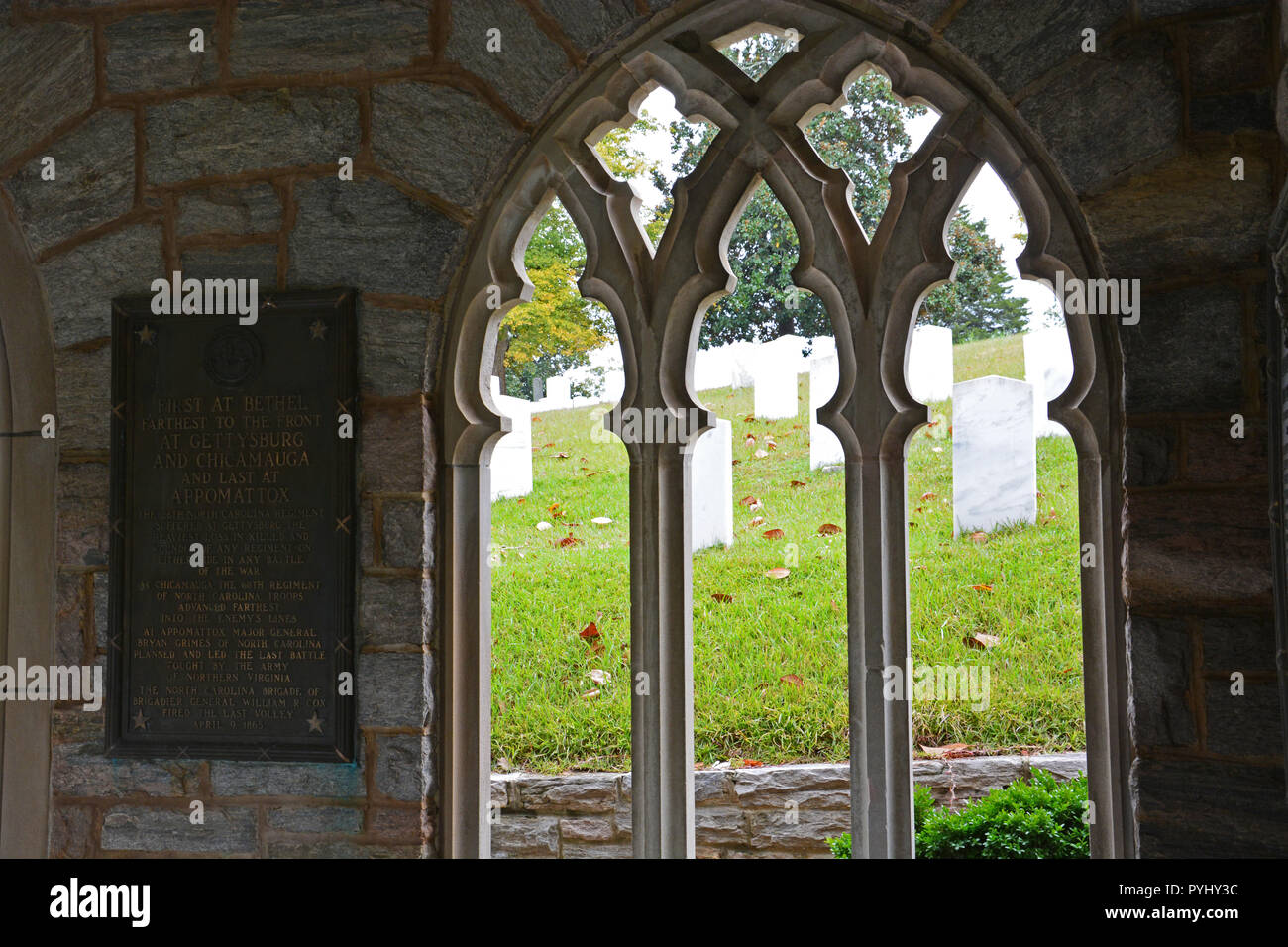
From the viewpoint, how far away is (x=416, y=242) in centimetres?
248

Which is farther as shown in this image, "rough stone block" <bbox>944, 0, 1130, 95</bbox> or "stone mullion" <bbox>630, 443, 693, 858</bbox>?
"stone mullion" <bbox>630, 443, 693, 858</bbox>

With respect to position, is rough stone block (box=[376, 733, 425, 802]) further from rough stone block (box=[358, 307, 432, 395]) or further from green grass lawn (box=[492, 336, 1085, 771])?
green grass lawn (box=[492, 336, 1085, 771])

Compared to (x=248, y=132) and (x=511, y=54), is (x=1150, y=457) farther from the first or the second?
(x=248, y=132)

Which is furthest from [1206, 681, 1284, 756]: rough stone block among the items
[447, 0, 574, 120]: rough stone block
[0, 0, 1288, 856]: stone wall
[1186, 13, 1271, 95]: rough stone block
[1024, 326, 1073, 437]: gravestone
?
[1024, 326, 1073, 437]: gravestone

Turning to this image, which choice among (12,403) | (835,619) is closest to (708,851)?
(835,619)

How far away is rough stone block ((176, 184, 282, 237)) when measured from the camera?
2541mm

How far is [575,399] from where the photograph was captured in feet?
29.1

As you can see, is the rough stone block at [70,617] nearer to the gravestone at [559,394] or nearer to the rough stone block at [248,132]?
the rough stone block at [248,132]

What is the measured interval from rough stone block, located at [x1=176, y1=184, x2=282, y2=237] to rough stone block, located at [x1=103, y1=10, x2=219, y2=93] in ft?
0.96

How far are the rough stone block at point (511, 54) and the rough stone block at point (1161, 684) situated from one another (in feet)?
5.84

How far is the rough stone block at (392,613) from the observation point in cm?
241

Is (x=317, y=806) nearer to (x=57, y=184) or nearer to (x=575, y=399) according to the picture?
(x=57, y=184)

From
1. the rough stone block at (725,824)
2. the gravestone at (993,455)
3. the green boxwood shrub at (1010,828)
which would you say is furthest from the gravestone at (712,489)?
the green boxwood shrub at (1010,828)
